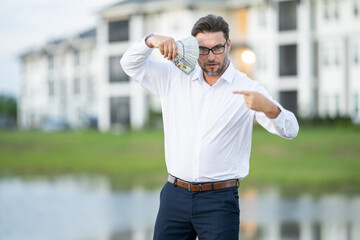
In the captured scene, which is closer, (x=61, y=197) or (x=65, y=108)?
(x=61, y=197)

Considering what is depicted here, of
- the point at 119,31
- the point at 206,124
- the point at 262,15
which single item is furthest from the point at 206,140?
the point at 119,31

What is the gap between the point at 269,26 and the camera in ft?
129

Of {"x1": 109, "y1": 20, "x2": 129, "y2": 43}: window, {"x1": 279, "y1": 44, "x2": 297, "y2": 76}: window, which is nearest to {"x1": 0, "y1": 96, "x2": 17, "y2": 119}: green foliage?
{"x1": 109, "y1": 20, "x2": 129, "y2": 43}: window

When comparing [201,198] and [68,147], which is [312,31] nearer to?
[68,147]

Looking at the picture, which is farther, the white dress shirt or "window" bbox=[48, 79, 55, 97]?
"window" bbox=[48, 79, 55, 97]

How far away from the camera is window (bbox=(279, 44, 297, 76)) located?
38.8m

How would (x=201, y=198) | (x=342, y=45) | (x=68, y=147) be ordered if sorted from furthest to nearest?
1. (x=342, y=45)
2. (x=68, y=147)
3. (x=201, y=198)

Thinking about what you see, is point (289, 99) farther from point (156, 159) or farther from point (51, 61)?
point (51, 61)

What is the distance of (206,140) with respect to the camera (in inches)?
154

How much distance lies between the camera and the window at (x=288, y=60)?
38812 millimetres

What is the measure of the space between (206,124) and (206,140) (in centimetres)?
11

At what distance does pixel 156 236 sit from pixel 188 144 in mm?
675

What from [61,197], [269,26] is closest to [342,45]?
[269,26]

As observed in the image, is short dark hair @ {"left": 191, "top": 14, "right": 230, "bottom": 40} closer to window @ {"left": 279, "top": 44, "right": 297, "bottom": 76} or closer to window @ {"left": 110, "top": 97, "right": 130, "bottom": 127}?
window @ {"left": 279, "top": 44, "right": 297, "bottom": 76}
